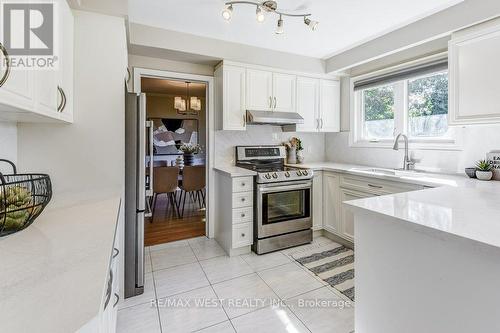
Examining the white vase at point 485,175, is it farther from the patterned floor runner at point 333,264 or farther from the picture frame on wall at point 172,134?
the picture frame on wall at point 172,134

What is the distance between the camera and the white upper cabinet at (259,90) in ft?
10.2

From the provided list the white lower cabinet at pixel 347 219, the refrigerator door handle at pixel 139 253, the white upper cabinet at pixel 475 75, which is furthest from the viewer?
the white lower cabinet at pixel 347 219

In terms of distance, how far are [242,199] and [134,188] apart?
117 centimetres

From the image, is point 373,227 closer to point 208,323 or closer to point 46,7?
point 208,323

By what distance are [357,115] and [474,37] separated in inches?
64.3

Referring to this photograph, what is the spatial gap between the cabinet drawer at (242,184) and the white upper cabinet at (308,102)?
1.15 metres

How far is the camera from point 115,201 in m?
1.62

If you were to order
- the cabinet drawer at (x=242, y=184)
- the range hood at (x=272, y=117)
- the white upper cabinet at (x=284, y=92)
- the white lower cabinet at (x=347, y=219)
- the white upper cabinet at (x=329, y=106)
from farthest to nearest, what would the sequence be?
1. the white upper cabinet at (x=329, y=106)
2. the white upper cabinet at (x=284, y=92)
3. the range hood at (x=272, y=117)
4. the white lower cabinet at (x=347, y=219)
5. the cabinet drawer at (x=242, y=184)

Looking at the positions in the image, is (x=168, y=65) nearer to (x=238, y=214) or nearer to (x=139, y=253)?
(x=238, y=214)

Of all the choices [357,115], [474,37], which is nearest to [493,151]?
[474,37]

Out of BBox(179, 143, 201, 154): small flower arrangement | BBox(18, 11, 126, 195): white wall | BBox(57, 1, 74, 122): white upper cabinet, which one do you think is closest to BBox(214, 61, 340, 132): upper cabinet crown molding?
BBox(18, 11, 126, 195): white wall

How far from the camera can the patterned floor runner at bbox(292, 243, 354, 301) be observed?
2238mm

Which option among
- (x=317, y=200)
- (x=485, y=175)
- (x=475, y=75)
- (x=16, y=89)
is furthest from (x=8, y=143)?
(x=485, y=175)

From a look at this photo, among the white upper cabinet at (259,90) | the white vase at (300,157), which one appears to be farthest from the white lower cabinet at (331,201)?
the white upper cabinet at (259,90)
